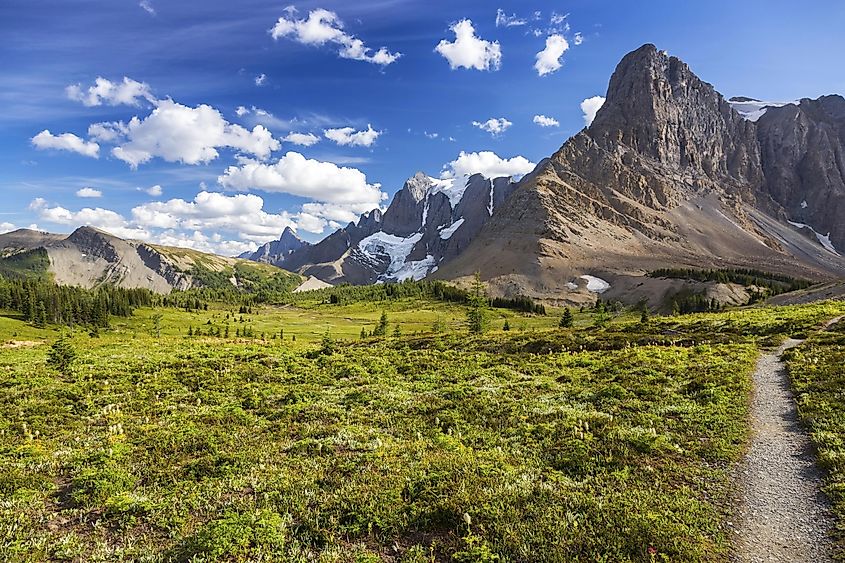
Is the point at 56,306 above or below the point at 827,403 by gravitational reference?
above

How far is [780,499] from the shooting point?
423 inches

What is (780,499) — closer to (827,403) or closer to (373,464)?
(827,403)

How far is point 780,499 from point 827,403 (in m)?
9.30

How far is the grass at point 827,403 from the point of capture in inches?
424

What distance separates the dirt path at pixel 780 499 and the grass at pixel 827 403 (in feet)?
0.84

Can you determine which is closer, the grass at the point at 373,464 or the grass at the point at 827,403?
the grass at the point at 373,464

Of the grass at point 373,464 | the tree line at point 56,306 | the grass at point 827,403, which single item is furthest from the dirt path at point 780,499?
the tree line at point 56,306

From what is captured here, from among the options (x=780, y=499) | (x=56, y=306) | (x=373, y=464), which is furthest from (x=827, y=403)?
(x=56, y=306)

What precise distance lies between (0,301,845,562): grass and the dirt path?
21.9 inches

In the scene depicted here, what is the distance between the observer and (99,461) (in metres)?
14.2

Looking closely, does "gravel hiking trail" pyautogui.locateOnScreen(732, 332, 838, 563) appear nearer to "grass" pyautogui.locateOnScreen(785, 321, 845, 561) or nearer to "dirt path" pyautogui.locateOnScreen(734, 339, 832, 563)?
"dirt path" pyautogui.locateOnScreen(734, 339, 832, 563)

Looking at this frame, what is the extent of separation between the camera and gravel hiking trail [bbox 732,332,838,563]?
29.5 feet

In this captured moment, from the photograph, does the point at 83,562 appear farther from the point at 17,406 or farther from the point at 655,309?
the point at 655,309

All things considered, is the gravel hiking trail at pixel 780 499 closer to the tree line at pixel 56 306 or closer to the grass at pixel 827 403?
the grass at pixel 827 403
